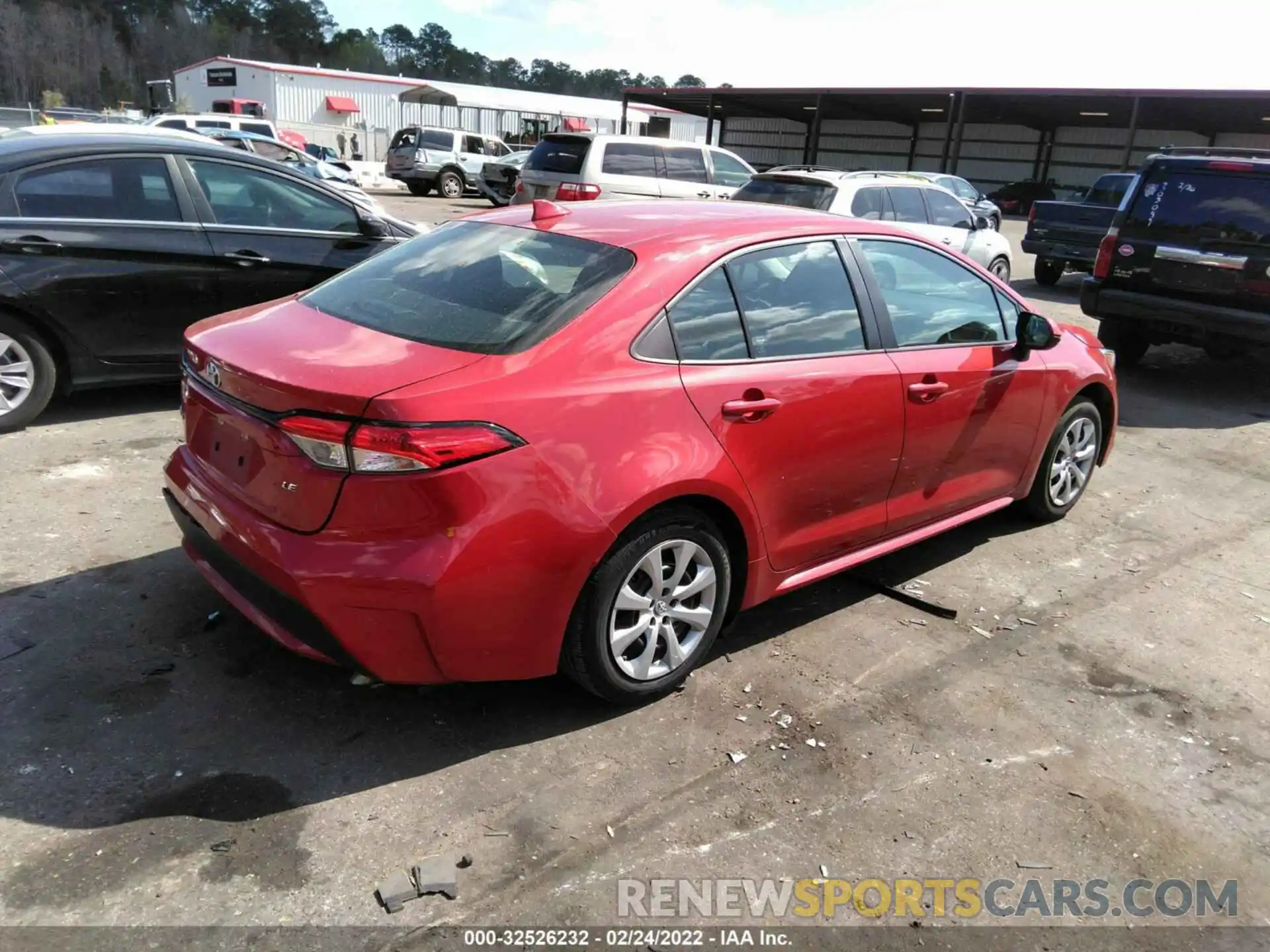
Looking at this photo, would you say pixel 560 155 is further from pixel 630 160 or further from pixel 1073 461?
pixel 1073 461

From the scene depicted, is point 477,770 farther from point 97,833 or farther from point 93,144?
point 93,144

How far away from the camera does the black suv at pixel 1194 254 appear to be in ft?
25.4

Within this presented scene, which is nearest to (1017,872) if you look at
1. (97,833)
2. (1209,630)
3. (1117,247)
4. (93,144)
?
(1209,630)

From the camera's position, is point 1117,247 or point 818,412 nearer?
point 818,412

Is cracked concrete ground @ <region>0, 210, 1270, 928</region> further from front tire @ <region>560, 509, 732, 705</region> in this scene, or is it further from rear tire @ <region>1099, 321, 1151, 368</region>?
rear tire @ <region>1099, 321, 1151, 368</region>

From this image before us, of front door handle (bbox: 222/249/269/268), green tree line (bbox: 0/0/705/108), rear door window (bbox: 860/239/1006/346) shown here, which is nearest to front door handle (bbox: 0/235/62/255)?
front door handle (bbox: 222/249/269/268)

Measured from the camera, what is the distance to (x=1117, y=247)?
28.1 ft

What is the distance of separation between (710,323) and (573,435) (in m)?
0.77

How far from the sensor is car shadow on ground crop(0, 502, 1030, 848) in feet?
9.02

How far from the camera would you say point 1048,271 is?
15273 mm

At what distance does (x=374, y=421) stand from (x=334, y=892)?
49.0 inches

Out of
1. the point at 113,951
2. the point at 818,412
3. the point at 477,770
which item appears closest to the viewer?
the point at 113,951

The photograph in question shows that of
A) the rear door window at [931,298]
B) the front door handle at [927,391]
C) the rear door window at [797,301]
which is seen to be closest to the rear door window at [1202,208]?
the rear door window at [931,298]

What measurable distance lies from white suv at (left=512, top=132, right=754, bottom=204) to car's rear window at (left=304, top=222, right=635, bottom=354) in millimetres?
10509
